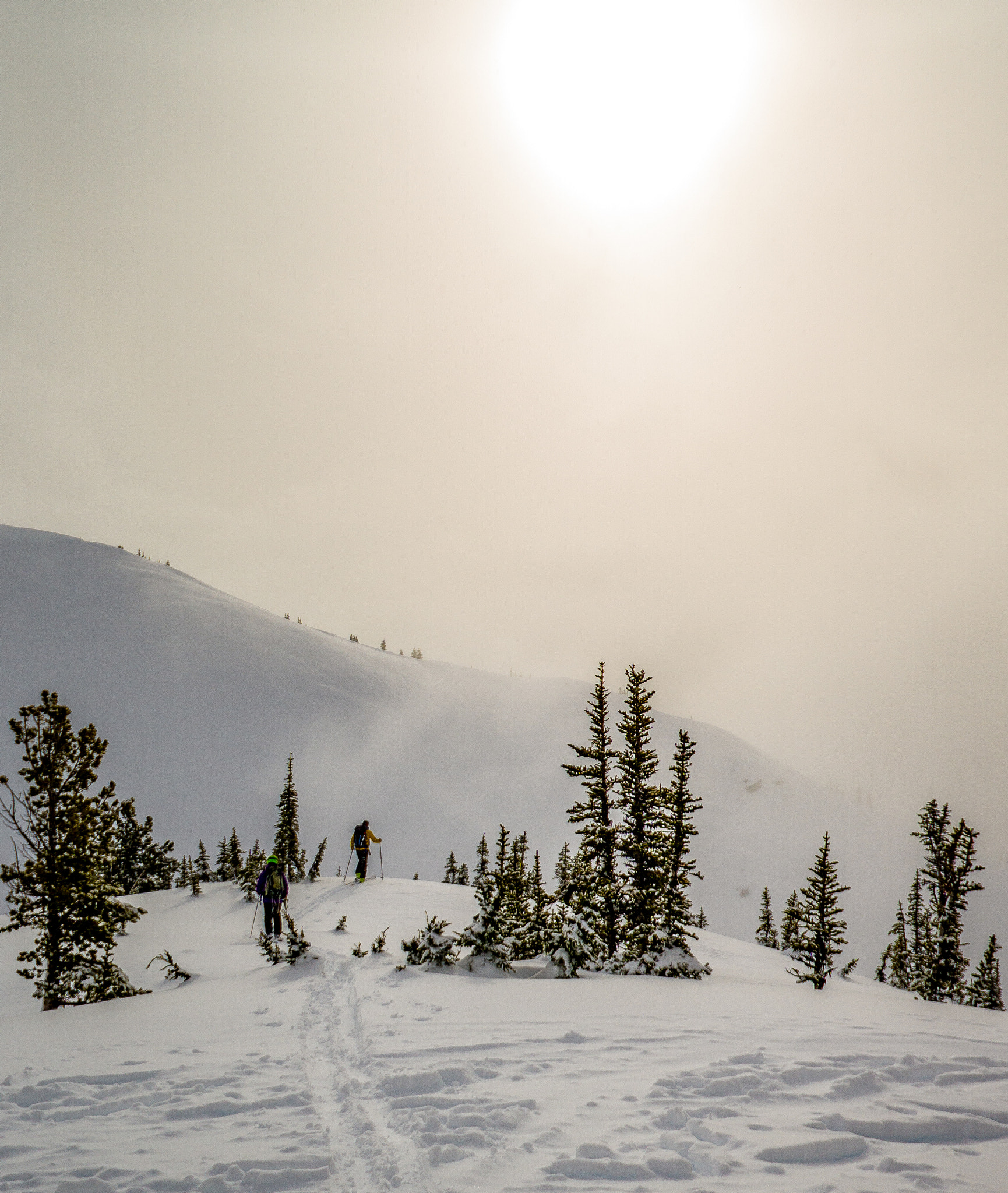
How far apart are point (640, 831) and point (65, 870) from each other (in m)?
15.0

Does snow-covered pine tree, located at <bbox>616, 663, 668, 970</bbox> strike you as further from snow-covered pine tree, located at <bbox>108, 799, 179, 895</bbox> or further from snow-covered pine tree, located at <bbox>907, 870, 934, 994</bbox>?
snow-covered pine tree, located at <bbox>108, 799, 179, 895</bbox>

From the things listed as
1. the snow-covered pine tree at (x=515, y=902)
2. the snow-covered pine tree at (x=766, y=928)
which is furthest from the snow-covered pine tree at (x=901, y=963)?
the snow-covered pine tree at (x=515, y=902)

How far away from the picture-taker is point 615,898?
19109 mm

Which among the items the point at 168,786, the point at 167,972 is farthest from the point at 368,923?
the point at 168,786

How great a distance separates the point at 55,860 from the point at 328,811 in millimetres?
100351

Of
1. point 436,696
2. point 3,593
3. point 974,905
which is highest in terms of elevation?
point 3,593

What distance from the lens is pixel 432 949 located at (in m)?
14.4

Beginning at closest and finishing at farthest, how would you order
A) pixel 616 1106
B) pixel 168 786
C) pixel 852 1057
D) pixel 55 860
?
1. pixel 616 1106
2. pixel 852 1057
3. pixel 55 860
4. pixel 168 786

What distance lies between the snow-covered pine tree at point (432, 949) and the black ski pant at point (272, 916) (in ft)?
20.2

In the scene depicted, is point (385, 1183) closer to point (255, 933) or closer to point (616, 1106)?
point (616, 1106)

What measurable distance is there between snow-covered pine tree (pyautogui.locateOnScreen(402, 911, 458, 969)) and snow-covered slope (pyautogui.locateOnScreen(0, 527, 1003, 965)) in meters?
80.0

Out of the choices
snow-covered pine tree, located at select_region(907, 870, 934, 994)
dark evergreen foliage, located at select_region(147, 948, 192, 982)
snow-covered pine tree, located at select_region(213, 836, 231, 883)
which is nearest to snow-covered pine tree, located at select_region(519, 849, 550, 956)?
dark evergreen foliage, located at select_region(147, 948, 192, 982)

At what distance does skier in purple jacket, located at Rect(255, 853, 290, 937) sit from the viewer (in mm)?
18891

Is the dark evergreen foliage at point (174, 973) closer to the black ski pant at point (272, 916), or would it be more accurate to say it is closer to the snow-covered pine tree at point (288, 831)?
Answer: the black ski pant at point (272, 916)
